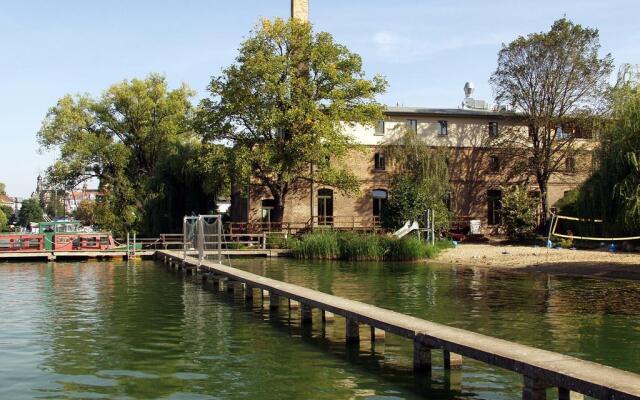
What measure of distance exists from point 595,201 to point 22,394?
19.7m

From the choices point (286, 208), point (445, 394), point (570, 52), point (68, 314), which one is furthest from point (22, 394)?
point (570, 52)

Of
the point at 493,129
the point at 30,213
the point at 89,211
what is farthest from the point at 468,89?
the point at 30,213

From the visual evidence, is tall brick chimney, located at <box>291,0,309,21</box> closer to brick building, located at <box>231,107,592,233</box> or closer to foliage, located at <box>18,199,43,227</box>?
brick building, located at <box>231,107,592,233</box>

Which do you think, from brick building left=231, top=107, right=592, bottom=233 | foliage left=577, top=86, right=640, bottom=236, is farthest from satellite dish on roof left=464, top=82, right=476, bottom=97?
foliage left=577, top=86, right=640, bottom=236

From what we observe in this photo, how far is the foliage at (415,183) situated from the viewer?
132ft

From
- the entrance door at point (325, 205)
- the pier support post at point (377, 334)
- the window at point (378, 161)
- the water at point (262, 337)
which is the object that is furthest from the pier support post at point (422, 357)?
the window at point (378, 161)

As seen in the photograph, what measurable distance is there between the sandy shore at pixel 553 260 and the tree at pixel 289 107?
371 inches

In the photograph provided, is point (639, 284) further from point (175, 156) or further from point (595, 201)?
point (175, 156)

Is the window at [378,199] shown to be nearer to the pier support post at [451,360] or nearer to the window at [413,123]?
the window at [413,123]

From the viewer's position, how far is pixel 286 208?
144 ft

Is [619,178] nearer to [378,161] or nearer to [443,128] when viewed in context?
[378,161]

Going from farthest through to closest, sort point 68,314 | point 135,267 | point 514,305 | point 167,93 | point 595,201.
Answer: point 167,93 → point 135,267 → point 595,201 → point 514,305 → point 68,314

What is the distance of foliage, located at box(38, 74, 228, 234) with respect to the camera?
142 feet

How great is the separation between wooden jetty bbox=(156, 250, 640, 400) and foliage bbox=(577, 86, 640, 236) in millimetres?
11847
